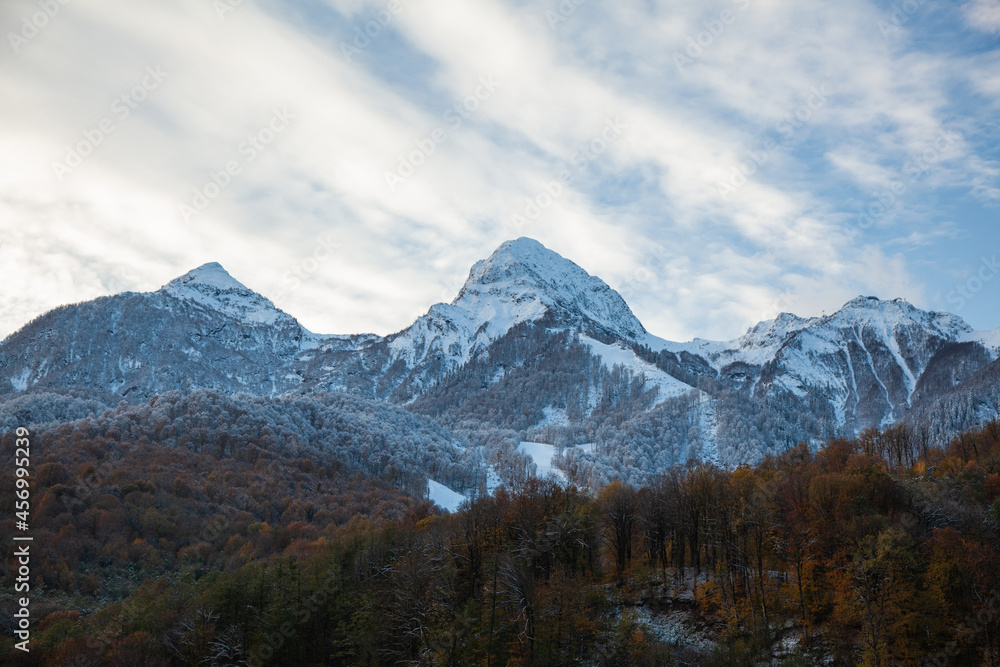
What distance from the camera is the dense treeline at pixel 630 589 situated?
48.6 meters

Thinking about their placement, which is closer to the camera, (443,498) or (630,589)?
(630,589)

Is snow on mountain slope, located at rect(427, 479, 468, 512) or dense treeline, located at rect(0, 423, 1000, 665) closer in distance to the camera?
dense treeline, located at rect(0, 423, 1000, 665)

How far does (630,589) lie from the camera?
66750 millimetres

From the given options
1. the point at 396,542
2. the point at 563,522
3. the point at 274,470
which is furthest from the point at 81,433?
the point at 563,522

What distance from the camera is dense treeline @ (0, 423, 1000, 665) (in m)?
48.6

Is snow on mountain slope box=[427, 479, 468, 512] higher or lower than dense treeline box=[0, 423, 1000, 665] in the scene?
higher

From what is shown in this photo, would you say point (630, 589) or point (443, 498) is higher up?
point (443, 498)

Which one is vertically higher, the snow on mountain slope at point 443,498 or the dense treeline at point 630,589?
the snow on mountain slope at point 443,498

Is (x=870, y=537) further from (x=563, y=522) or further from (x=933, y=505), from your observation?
(x=563, y=522)

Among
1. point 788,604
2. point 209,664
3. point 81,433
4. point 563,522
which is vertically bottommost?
point 209,664

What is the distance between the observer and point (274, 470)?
17375 centimetres

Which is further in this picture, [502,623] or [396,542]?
[396,542]

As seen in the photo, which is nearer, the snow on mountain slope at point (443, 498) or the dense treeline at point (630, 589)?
the dense treeline at point (630, 589)

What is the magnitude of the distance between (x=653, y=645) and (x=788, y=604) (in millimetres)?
12218
